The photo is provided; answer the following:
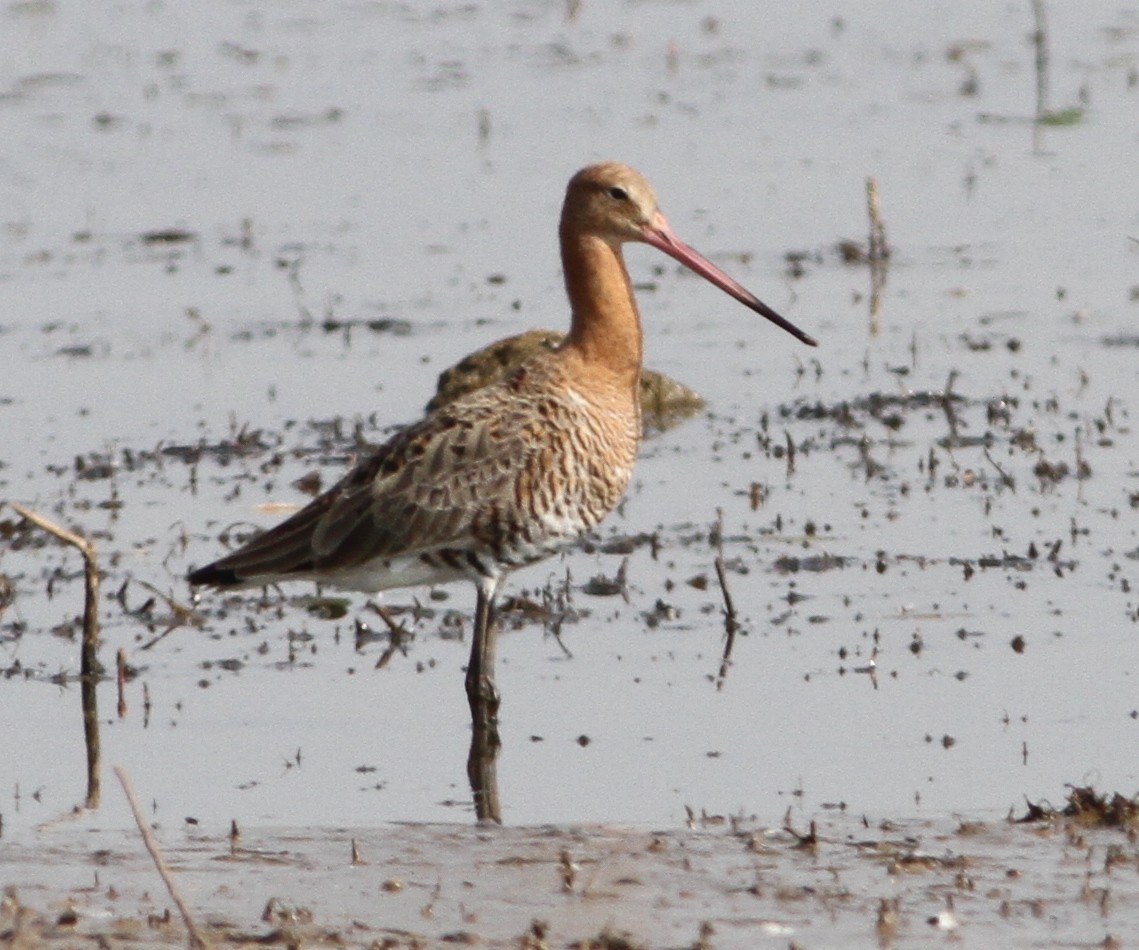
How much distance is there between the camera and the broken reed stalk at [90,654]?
8773 millimetres

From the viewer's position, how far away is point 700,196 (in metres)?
17.9

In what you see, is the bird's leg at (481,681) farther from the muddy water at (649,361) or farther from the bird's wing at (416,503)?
the bird's wing at (416,503)

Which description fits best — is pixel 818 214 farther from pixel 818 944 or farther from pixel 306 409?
pixel 818 944

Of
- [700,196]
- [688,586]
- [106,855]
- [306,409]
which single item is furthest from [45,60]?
[106,855]

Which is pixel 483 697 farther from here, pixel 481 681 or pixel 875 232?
pixel 875 232

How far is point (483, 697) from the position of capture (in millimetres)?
9109

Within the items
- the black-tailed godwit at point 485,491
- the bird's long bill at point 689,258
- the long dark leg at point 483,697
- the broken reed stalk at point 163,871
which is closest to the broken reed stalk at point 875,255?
the bird's long bill at point 689,258

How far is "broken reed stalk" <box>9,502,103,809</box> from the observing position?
8.77 meters

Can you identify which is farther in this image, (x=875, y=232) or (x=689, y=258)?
(x=875, y=232)

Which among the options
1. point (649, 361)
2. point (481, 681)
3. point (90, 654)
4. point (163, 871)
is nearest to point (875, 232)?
point (649, 361)

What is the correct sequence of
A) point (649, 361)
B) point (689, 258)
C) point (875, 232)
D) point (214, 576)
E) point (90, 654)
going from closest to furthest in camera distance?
point (214, 576)
point (90, 654)
point (689, 258)
point (649, 361)
point (875, 232)

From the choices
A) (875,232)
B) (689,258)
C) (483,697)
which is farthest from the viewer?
(875,232)

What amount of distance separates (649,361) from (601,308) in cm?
488

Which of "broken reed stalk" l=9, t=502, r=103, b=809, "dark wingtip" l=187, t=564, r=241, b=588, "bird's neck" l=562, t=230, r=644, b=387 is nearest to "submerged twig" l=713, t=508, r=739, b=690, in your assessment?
"bird's neck" l=562, t=230, r=644, b=387
